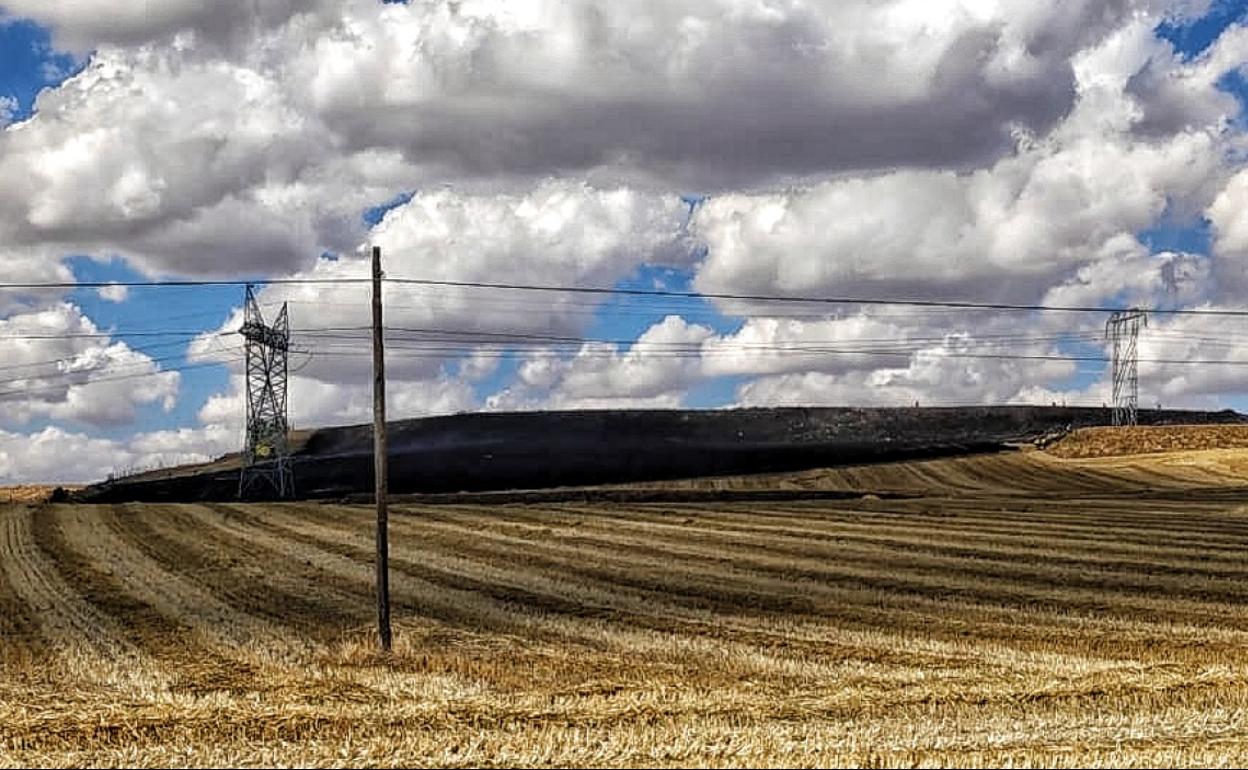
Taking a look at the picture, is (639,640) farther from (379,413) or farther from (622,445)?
(622,445)

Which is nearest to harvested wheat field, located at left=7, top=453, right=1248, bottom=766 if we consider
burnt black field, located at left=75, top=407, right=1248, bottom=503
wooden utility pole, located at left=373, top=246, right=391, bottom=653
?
wooden utility pole, located at left=373, top=246, right=391, bottom=653

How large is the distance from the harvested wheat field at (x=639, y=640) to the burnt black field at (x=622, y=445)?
34.1 meters

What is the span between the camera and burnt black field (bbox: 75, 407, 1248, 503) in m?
91.4

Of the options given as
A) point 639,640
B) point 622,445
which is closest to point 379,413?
point 639,640

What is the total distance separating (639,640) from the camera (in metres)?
26.1

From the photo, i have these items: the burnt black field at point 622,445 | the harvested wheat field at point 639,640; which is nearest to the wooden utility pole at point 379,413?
the harvested wheat field at point 639,640

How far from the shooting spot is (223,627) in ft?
94.8

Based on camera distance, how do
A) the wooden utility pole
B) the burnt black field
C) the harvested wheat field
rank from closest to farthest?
the harvested wheat field
the wooden utility pole
the burnt black field

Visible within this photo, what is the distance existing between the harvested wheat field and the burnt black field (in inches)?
1342

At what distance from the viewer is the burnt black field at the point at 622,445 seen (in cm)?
9144

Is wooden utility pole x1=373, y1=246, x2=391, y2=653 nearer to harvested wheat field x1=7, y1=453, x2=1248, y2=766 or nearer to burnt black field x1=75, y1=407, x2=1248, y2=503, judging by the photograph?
harvested wheat field x1=7, y1=453, x2=1248, y2=766

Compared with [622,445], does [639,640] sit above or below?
below

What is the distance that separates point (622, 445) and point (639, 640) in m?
83.8

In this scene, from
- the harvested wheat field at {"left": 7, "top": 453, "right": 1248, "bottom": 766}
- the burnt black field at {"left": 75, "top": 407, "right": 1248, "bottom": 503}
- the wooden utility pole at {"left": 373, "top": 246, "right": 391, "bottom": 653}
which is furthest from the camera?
the burnt black field at {"left": 75, "top": 407, "right": 1248, "bottom": 503}
